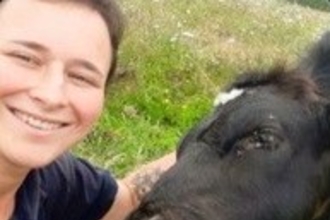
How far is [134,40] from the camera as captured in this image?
1266cm

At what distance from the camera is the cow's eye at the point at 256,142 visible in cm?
560

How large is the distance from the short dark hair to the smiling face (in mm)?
517

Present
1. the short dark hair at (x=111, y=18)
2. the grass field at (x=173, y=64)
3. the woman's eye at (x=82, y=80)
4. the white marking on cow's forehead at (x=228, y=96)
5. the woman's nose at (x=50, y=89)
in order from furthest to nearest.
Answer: the grass field at (x=173, y=64)
the white marking on cow's forehead at (x=228, y=96)
the short dark hair at (x=111, y=18)
the woman's eye at (x=82, y=80)
the woman's nose at (x=50, y=89)

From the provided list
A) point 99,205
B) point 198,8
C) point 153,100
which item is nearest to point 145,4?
point 198,8

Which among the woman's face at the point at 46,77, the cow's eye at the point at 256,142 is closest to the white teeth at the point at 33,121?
the woman's face at the point at 46,77

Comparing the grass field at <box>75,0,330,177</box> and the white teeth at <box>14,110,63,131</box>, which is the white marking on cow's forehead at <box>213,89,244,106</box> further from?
the white teeth at <box>14,110,63,131</box>

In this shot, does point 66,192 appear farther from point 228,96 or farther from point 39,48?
point 39,48

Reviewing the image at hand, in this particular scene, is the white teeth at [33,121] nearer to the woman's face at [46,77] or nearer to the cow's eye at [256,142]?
the woman's face at [46,77]

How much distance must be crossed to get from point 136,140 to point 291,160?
3.75 metres

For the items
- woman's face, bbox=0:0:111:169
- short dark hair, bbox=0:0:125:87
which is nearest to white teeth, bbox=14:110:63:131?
woman's face, bbox=0:0:111:169

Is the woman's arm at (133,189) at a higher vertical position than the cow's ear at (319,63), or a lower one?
lower

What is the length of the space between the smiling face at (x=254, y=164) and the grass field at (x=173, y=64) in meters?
0.40

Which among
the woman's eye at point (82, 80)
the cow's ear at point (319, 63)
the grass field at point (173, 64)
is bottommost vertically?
the grass field at point (173, 64)

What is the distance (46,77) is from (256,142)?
1.04m
